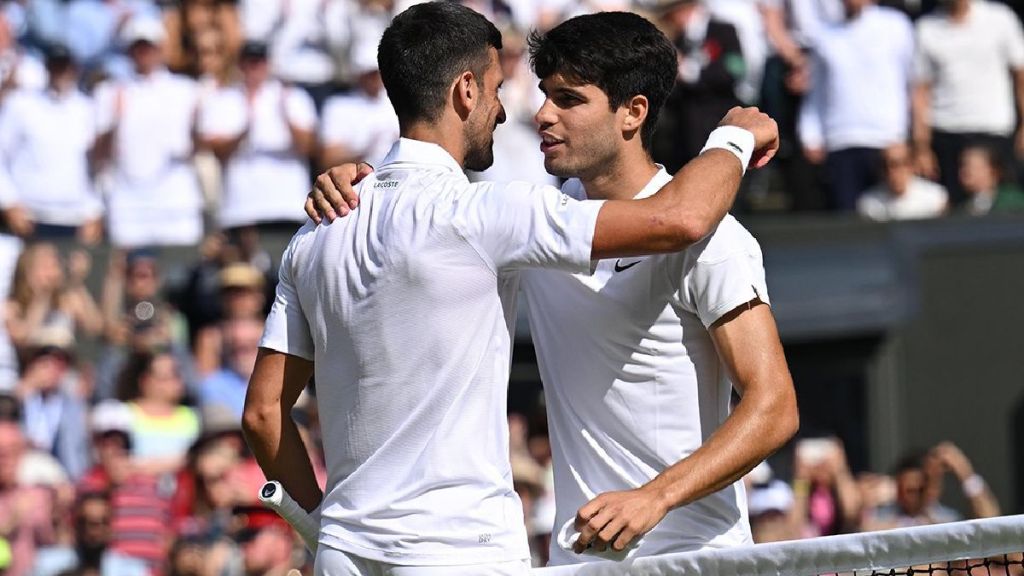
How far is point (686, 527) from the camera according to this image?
13.2 feet

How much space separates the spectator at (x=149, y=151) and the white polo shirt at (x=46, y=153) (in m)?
0.15

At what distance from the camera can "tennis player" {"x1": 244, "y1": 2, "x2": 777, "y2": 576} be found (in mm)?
3604

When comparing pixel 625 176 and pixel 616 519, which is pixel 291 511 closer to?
pixel 616 519

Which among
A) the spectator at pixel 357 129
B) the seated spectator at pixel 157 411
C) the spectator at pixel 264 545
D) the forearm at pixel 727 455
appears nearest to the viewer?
the forearm at pixel 727 455

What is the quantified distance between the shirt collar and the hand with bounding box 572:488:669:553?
739mm

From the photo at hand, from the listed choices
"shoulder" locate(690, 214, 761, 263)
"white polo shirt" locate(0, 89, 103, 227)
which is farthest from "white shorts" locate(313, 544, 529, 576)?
"white polo shirt" locate(0, 89, 103, 227)

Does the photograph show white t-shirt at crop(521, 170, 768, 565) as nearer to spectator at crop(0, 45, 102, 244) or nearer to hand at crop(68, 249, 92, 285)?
hand at crop(68, 249, 92, 285)

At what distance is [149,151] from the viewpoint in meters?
10.3

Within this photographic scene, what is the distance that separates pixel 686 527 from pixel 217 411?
5197 mm

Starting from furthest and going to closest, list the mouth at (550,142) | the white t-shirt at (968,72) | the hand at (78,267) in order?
the white t-shirt at (968,72) < the hand at (78,267) < the mouth at (550,142)

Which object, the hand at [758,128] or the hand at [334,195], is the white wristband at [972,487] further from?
the hand at [334,195]

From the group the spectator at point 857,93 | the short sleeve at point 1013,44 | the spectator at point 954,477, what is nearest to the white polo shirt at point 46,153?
the spectator at point 857,93

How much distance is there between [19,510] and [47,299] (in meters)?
1.67

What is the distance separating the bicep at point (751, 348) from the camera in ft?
12.4
